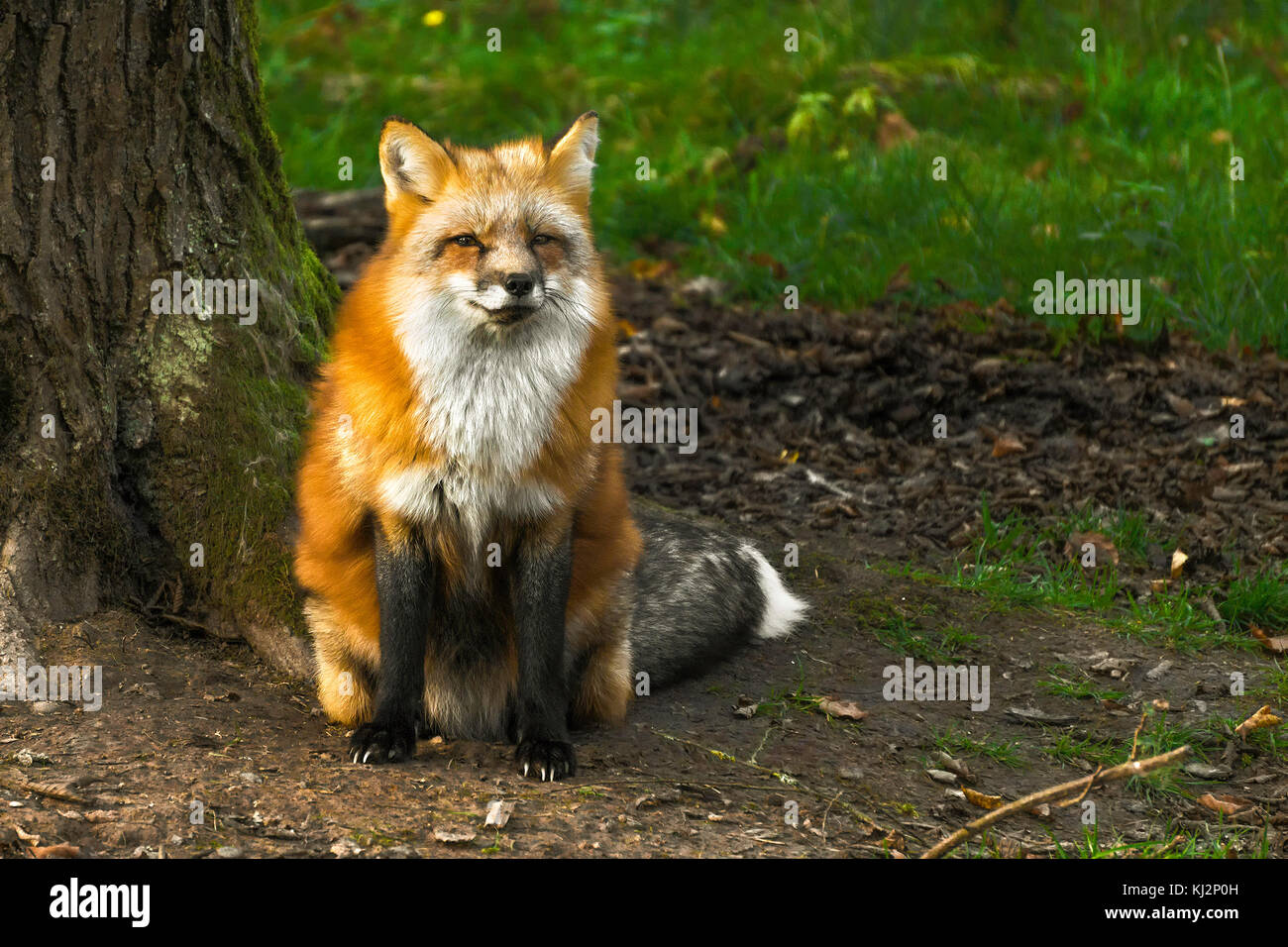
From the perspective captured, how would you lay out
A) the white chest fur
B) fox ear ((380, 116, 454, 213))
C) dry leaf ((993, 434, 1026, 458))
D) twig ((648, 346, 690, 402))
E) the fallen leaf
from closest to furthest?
1. the fallen leaf
2. the white chest fur
3. fox ear ((380, 116, 454, 213))
4. dry leaf ((993, 434, 1026, 458))
5. twig ((648, 346, 690, 402))

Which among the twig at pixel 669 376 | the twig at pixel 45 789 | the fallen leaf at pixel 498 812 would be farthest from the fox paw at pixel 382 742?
the twig at pixel 669 376

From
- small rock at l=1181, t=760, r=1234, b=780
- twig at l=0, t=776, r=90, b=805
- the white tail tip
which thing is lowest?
small rock at l=1181, t=760, r=1234, b=780

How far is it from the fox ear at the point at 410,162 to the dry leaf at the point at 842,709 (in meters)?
2.28

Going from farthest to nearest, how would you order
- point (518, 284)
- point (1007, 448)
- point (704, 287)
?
point (704, 287)
point (1007, 448)
point (518, 284)

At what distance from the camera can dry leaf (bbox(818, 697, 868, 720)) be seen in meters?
4.70

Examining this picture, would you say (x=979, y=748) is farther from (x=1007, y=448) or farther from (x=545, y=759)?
(x=1007, y=448)

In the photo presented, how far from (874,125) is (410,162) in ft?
21.8

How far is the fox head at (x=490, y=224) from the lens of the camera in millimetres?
→ 3812

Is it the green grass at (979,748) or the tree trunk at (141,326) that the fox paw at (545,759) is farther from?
the green grass at (979,748)

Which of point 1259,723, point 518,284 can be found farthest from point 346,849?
point 1259,723

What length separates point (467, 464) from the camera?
3873 millimetres

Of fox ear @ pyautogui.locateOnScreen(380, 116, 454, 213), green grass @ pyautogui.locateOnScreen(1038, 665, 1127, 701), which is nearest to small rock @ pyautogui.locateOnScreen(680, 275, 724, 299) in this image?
green grass @ pyautogui.locateOnScreen(1038, 665, 1127, 701)

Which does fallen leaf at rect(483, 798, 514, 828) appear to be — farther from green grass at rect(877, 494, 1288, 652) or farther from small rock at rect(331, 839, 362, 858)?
green grass at rect(877, 494, 1288, 652)
